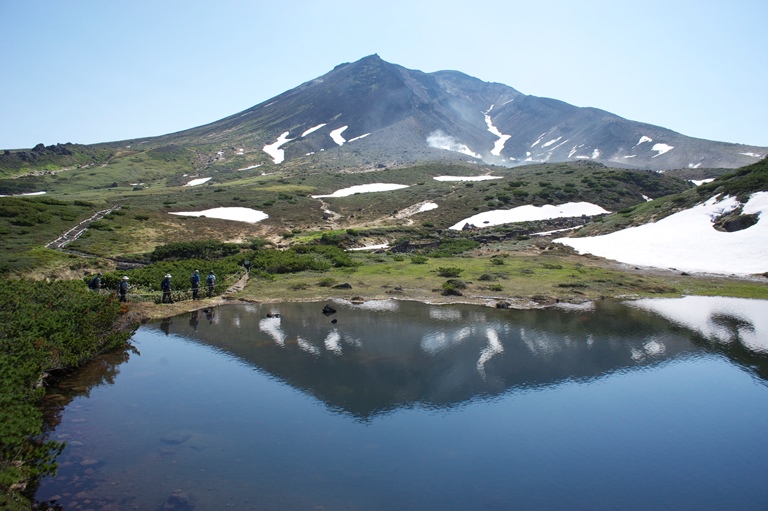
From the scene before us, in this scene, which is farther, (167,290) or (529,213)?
(529,213)

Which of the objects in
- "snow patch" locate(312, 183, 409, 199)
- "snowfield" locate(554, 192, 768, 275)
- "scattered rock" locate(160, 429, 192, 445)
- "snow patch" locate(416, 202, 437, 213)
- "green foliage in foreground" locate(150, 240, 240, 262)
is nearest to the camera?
"scattered rock" locate(160, 429, 192, 445)

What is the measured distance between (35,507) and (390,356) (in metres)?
14.6

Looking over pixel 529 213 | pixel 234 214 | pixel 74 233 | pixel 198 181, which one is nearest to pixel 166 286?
pixel 74 233

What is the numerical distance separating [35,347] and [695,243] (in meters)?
53.7

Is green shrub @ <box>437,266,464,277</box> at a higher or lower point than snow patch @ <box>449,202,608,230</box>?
higher

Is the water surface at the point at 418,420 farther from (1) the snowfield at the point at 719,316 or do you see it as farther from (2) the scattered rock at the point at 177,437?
(1) the snowfield at the point at 719,316

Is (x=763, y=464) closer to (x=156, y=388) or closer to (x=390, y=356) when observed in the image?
(x=390, y=356)

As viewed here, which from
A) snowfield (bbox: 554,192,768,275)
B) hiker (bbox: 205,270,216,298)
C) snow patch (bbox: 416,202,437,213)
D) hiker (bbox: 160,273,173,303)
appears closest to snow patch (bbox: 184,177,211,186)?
snow patch (bbox: 416,202,437,213)

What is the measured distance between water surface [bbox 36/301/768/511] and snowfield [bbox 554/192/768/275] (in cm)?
2080

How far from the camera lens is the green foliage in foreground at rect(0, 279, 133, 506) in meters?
12.4

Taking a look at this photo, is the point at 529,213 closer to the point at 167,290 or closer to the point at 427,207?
the point at 427,207

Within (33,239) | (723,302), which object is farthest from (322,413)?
(33,239)

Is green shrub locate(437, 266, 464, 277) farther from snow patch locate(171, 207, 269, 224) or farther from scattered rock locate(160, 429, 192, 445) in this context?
snow patch locate(171, 207, 269, 224)

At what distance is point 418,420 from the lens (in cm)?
1739
